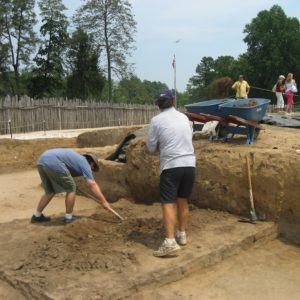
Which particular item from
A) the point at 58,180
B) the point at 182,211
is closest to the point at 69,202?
the point at 58,180

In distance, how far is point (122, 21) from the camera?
30.6m

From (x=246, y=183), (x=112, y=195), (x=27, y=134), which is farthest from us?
(x=27, y=134)

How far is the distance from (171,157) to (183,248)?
89cm

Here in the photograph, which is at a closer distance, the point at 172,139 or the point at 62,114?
the point at 172,139

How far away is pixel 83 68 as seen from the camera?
31.2 m

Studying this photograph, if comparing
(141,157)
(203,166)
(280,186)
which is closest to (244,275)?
(280,186)

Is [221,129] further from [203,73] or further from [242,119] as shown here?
[203,73]

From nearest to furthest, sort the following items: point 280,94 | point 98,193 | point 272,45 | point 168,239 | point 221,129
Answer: point 168,239 → point 98,193 → point 221,129 → point 280,94 → point 272,45

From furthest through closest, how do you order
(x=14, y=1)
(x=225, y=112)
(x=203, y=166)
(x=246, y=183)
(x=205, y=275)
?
(x=14, y=1) → (x=225, y=112) → (x=203, y=166) → (x=246, y=183) → (x=205, y=275)

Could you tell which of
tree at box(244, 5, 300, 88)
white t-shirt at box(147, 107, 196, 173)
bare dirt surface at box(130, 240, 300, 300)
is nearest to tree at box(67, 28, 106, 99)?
tree at box(244, 5, 300, 88)

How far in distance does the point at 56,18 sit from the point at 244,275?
28.4 m

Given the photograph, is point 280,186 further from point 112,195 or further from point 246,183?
point 112,195

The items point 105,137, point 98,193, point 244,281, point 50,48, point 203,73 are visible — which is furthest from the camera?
point 203,73

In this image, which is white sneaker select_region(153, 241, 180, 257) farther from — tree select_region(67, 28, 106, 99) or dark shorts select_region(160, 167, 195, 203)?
tree select_region(67, 28, 106, 99)
